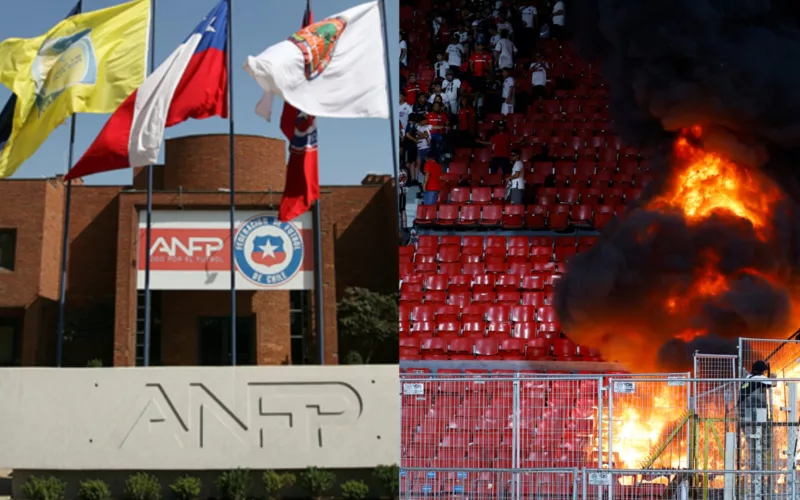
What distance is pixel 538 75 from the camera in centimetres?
2172

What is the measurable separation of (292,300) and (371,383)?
14.2 metres

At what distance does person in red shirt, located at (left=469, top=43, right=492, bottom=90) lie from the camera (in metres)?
21.8

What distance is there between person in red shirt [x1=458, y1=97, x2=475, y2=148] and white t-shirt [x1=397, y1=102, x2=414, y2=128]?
990mm

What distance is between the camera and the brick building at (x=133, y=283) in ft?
90.4

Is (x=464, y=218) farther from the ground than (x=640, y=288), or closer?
farther from the ground

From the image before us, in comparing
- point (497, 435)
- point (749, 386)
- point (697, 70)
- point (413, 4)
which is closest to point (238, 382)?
point (497, 435)

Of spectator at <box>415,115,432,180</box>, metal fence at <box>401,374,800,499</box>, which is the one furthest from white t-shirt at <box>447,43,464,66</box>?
metal fence at <box>401,374,800,499</box>

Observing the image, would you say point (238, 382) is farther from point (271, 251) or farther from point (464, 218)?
point (271, 251)

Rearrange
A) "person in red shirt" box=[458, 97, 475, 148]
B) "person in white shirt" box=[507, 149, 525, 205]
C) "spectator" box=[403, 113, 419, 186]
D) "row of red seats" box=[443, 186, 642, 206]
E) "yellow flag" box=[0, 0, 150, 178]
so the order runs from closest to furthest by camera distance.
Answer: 1. "yellow flag" box=[0, 0, 150, 178]
2. "row of red seats" box=[443, 186, 642, 206]
3. "person in white shirt" box=[507, 149, 525, 205]
4. "spectator" box=[403, 113, 419, 186]
5. "person in red shirt" box=[458, 97, 475, 148]

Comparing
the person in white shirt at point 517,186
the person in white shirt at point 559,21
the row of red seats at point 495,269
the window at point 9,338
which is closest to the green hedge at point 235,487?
the row of red seats at point 495,269

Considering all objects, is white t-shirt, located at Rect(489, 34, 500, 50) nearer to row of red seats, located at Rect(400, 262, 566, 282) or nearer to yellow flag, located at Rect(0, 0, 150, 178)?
row of red seats, located at Rect(400, 262, 566, 282)

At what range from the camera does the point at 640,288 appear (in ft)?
56.8

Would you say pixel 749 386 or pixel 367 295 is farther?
pixel 367 295

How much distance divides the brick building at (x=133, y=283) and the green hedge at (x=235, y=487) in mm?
13116
